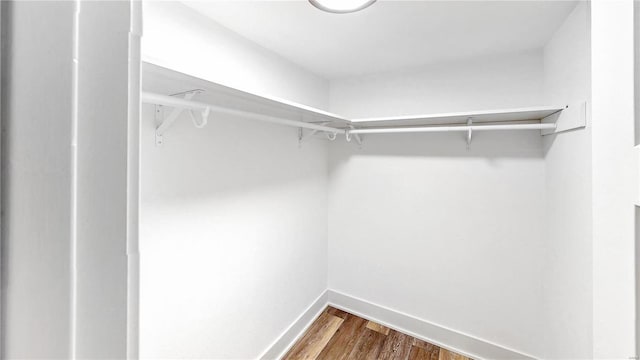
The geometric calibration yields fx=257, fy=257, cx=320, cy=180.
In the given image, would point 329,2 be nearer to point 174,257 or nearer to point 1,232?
point 1,232

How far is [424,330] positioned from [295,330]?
101 centimetres

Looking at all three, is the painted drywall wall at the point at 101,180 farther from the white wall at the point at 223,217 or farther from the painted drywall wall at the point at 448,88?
the painted drywall wall at the point at 448,88

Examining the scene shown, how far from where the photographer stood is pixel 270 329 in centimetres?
179

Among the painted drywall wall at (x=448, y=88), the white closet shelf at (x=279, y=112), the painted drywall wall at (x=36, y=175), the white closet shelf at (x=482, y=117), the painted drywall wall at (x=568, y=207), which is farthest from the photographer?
the painted drywall wall at (x=448, y=88)

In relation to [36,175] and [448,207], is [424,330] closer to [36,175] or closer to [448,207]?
[448,207]

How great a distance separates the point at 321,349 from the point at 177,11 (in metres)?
2.25

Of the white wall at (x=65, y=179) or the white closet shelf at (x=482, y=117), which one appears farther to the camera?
the white closet shelf at (x=482, y=117)

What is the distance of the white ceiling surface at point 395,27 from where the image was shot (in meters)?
1.24

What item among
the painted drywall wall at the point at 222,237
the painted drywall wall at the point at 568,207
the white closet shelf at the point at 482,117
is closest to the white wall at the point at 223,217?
the painted drywall wall at the point at 222,237

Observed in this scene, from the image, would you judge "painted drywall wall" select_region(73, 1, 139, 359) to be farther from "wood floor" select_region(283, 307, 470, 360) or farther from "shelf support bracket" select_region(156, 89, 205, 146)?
"wood floor" select_region(283, 307, 470, 360)

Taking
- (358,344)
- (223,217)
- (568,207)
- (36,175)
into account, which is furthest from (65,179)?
(358,344)

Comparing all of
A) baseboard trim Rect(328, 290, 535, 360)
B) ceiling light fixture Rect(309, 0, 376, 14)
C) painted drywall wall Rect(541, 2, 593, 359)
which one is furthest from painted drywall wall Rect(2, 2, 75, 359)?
baseboard trim Rect(328, 290, 535, 360)

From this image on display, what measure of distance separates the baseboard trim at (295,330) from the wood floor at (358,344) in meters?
0.04

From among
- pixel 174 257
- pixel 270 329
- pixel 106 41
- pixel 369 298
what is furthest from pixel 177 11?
pixel 369 298
